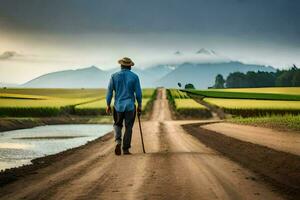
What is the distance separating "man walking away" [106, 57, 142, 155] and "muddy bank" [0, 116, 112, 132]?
24709 millimetres

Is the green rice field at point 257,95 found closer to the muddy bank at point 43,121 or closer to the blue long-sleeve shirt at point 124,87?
the muddy bank at point 43,121

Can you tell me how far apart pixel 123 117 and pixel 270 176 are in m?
5.41

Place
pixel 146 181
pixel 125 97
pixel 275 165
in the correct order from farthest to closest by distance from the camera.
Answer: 1. pixel 125 97
2. pixel 275 165
3. pixel 146 181

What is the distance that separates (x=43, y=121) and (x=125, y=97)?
33921 mm

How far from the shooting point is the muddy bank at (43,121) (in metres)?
40.7

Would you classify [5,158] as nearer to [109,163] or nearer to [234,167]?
[109,163]

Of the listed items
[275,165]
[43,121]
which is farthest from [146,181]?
[43,121]

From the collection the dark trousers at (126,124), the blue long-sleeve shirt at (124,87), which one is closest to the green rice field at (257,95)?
the blue long-sleeve shirt at (124,87)

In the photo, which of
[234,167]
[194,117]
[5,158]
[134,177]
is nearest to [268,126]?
[5,158]

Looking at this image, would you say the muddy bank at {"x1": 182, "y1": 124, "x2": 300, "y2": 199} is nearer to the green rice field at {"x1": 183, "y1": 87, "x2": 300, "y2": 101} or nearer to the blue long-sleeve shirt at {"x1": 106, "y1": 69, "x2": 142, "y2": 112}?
the blue long-sleeve shirt at {"x1": 106, "y1": 69, "x2": 142, "y2": 112}

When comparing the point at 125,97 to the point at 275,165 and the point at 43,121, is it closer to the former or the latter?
→ the point at 275,165

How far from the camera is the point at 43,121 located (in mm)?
47969

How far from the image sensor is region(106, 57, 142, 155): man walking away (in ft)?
49.7

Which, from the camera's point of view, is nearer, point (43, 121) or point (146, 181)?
point (146, 181)
